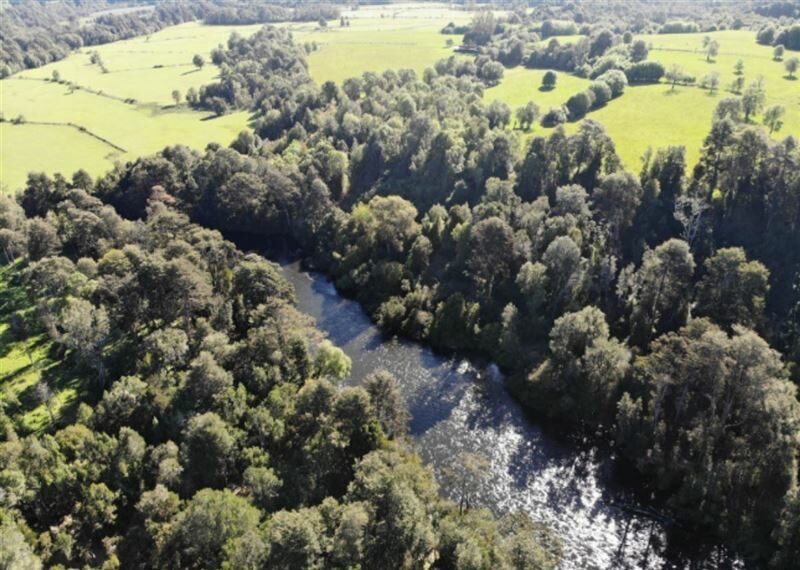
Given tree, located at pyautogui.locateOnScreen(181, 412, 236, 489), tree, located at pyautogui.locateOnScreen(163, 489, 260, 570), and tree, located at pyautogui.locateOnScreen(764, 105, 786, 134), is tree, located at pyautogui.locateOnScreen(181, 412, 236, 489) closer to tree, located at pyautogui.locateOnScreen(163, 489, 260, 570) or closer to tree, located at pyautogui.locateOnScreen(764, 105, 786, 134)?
Result: tree, located at pyautogui.locateOnScreen(163, 489, 260, 570)

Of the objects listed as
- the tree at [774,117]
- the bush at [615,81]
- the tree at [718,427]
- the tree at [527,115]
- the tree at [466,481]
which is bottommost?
the tree at [466,481]

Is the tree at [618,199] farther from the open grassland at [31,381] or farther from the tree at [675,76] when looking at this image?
the open grassland at [31,381]

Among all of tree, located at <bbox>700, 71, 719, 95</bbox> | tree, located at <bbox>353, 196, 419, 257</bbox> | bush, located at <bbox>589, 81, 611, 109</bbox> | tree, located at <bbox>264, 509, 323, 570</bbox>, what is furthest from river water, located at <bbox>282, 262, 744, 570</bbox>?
tree, located at <bbox>700, 71, 719, 95</bbox>

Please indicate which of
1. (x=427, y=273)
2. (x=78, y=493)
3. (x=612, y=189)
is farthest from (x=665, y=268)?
(x=78, y=493)

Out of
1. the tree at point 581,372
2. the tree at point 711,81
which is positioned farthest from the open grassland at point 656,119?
the tree at point 581,372

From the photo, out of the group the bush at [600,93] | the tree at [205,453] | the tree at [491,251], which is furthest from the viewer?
the bush at [600,93]

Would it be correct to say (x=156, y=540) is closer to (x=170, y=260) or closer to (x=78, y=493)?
(x=78, y=493)
